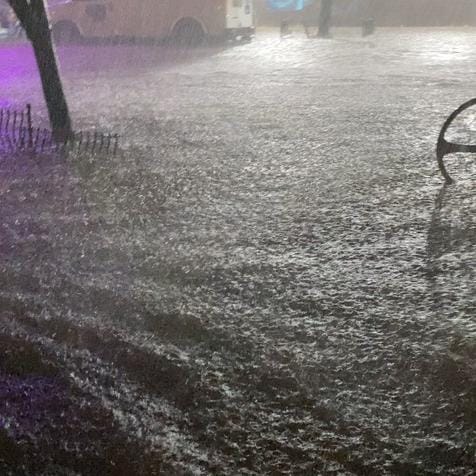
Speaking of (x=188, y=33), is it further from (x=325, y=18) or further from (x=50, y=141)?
(x=50, y=141)

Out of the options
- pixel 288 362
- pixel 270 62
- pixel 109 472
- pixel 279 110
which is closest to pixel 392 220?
pixel 288 362

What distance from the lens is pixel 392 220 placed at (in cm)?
580

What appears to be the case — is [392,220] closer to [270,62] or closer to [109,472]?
[109,472]

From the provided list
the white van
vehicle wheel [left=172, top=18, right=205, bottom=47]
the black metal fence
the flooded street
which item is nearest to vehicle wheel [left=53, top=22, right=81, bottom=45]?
the white van

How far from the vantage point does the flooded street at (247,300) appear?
3061 millimetres

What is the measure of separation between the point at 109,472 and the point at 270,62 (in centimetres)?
1469

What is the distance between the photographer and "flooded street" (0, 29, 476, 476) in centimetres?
306

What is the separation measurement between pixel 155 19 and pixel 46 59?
40.2 feet

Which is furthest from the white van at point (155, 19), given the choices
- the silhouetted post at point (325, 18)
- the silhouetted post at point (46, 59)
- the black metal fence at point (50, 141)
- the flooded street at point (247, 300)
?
the black metal fence at point (50, 141)

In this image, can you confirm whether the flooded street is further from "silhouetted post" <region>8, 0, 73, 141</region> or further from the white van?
the white van

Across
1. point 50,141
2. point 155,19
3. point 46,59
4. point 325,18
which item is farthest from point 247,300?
point 325,18

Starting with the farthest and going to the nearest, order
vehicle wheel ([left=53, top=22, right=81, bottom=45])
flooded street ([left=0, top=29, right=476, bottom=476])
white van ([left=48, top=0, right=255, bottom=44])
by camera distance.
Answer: vehicle wheel ([left=53, top=22, right=81, bottom=45]) → white van ([left=48, top=0, right=255, bottom=44]) → flooded street ([left=0, top=29, right=476, bottom=476])

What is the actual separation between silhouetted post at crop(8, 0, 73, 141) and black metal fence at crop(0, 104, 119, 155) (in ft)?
0.57

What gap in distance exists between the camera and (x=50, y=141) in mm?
8859
